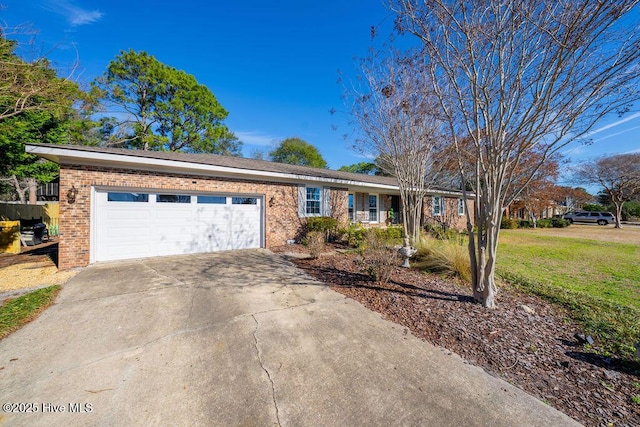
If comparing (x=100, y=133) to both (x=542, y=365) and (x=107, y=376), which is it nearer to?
(x=107, y=376)

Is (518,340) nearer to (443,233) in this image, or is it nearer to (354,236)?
(354,236)

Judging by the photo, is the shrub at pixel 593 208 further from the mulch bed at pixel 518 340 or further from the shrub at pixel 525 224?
the mulch bed at pixel 518 340

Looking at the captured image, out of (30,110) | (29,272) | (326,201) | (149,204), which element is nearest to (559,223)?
(326,201)

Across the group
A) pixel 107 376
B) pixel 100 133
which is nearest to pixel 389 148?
pixel 107 376

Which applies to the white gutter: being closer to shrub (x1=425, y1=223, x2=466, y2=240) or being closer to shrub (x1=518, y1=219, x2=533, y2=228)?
shrub (x1=425, y1=223, x2=466, y2=240)

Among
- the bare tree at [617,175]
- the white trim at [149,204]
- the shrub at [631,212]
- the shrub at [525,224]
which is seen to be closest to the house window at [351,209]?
the white trim at [149,204]

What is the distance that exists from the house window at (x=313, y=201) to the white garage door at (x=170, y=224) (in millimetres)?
2289

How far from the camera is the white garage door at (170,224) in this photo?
23.2 ft

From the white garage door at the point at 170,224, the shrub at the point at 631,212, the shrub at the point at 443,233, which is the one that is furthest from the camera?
the shrub at the point at 631,212

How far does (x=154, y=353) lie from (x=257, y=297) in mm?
1939

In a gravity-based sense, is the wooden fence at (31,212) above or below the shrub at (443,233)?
above

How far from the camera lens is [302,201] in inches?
424

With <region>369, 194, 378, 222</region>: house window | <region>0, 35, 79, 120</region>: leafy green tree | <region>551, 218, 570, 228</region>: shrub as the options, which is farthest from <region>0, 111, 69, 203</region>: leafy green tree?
<region>551, 218, 570, 228</region>: shrub

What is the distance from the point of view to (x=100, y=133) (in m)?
18.0
